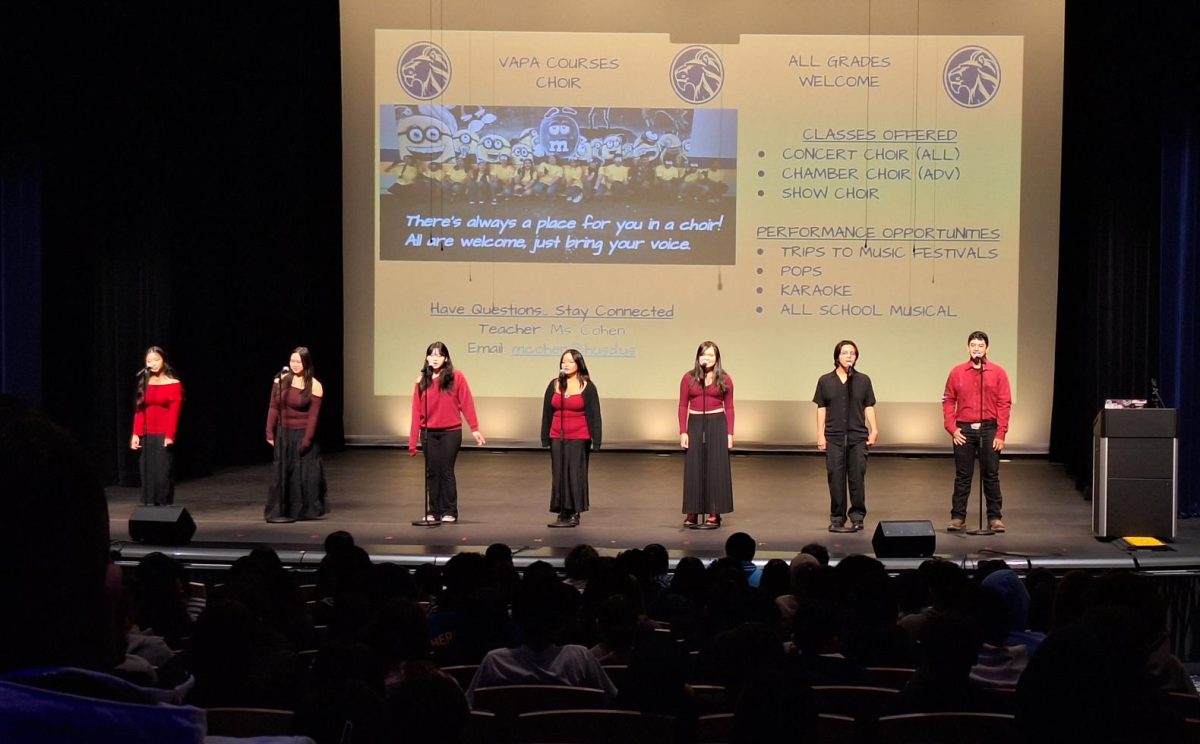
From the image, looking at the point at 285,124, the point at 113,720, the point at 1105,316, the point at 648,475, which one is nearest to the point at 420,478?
the point at 648,475

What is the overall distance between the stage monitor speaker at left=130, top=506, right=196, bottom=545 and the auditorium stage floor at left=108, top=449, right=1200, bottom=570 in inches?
3.9

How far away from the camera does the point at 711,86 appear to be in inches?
466

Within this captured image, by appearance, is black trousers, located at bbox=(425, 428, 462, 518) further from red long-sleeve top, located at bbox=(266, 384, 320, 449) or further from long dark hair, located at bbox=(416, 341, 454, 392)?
red long-sleeve top, located at bbox=(266, 384, 320, 449)

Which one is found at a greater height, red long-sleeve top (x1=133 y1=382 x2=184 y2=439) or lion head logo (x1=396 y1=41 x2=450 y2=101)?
lion head logo (x1=396 y1=41 x2=450 y2=101)

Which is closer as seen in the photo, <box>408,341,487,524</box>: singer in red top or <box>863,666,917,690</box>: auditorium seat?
<box>863,666,917,690</box>: auditorium seat

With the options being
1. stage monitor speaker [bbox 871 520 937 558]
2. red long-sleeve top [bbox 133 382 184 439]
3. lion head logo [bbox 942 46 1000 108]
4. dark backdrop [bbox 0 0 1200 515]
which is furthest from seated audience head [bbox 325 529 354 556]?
lion head logo [bbox 942 46 1000 108]

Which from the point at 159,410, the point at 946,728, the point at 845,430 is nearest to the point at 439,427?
the point at 159,410

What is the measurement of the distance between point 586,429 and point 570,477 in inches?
13.0

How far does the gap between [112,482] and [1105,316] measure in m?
7.60

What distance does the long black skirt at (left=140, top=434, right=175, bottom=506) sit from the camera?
9008mm

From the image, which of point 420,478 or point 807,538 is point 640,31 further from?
point 807,538

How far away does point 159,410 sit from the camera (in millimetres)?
8922

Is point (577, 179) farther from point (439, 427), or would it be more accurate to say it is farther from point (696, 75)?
point (439, 427)

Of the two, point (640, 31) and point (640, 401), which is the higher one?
point (640, 31)
